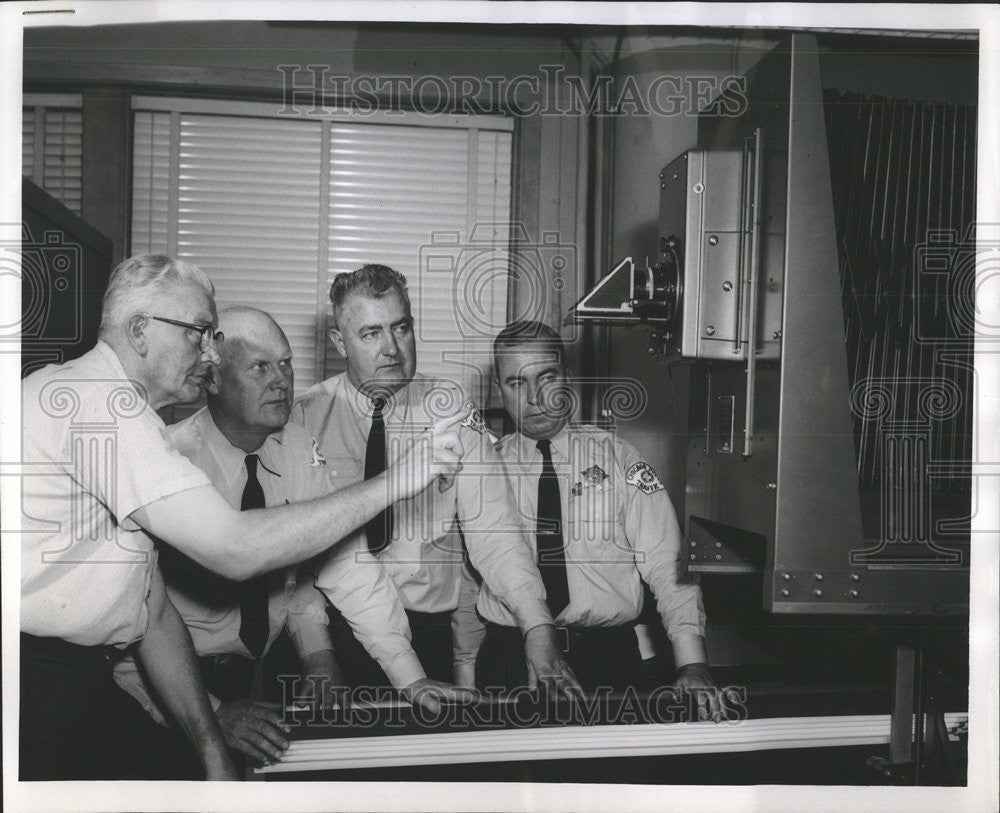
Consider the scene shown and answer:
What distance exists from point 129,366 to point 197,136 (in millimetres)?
534

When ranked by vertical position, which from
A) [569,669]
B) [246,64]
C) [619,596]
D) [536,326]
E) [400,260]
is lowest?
[569,669]

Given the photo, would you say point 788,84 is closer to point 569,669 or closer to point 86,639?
point 569,669

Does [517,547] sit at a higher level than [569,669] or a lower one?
higher

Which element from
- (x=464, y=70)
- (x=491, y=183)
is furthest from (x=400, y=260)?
(x=464, y=70)

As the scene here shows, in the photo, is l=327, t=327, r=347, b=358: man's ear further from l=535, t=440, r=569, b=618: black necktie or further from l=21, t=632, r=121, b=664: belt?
l=21, t=632, r=121, b=664: belt

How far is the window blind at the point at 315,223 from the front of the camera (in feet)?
5.19

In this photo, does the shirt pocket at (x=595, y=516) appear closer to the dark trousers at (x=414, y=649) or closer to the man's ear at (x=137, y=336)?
the dark trousers at (x=414, y=649)

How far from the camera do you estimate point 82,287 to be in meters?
1.47

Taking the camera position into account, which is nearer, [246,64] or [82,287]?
[82,287]

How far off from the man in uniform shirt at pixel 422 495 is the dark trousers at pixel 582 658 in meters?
0.03

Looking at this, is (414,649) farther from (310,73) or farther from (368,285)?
(310,73)

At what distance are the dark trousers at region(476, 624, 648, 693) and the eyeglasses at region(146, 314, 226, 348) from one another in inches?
31.1

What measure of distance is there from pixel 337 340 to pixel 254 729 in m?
0.77

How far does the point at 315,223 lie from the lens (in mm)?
1604
